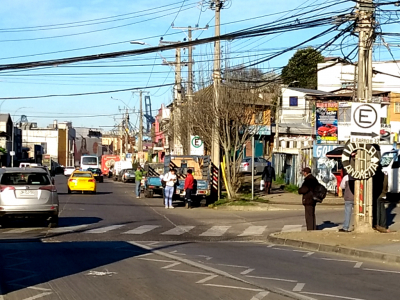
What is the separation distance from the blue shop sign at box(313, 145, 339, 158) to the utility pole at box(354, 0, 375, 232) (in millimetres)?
18346

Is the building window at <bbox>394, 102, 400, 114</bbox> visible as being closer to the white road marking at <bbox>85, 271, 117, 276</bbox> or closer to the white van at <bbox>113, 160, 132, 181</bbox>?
the white van at <bbox>113, 160, 132, 181</bbox>

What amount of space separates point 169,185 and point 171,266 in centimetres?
1667

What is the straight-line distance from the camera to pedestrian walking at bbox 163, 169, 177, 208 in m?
29.0

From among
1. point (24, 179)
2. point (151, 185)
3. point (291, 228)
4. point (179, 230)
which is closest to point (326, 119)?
point (151, 185)

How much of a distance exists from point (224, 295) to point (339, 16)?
1268 centimetres

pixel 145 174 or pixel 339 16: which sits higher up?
pixel 339 16

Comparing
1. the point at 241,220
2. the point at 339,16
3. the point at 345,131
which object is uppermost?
the point at 339,16

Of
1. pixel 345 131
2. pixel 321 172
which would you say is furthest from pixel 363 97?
pixel 321 172

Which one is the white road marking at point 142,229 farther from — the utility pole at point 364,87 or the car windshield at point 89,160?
the car windshield at point 89,160

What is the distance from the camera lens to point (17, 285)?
10344mm

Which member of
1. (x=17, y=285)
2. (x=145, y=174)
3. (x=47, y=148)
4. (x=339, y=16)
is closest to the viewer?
(x=17, y=285)

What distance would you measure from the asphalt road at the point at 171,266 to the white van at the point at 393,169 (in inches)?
292

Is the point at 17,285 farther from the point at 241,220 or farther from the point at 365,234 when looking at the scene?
the point at 241,220

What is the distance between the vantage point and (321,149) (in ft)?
118
